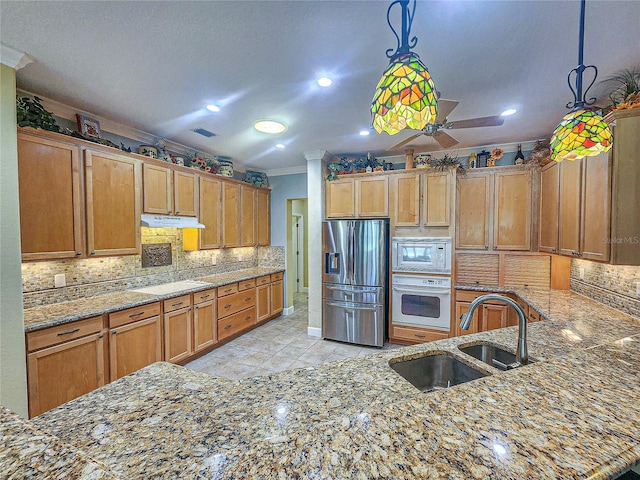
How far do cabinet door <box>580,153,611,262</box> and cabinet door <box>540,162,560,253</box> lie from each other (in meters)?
0.56

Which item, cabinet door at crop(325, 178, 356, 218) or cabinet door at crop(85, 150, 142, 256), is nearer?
cabinet door at crop(85, 150, 142, 256)

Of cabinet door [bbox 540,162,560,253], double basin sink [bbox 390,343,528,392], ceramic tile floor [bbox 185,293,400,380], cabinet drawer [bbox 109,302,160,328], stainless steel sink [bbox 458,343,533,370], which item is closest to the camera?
double basin sink [bbox 390,343,528,392]

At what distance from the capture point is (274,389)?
3.51 ft

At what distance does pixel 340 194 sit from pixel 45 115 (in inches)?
125

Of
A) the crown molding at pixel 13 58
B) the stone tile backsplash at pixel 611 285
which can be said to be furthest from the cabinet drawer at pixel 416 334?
the crown molding at pixel 13 58

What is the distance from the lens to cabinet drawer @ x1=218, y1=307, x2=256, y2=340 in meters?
3.76

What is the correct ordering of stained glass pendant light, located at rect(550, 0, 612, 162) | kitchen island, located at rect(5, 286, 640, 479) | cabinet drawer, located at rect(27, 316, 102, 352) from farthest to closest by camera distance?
cabinet drawer, located at rect(27, 316, 102, 352) < stained glass pendant light, located at rect(550, 0, 612, 162) < kitchen island, located at rect(5, 286, 640, 479)

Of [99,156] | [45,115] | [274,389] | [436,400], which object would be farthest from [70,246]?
[436,400]

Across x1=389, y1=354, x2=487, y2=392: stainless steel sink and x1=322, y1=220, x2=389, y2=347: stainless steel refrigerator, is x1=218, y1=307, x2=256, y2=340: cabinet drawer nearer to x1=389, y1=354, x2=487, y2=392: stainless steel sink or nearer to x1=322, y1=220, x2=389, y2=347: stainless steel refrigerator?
x1=322, y1=220, x2=389, y2=347: stainless steel refrigerator

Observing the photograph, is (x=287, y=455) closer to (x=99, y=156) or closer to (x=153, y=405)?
(x=153, y=405)

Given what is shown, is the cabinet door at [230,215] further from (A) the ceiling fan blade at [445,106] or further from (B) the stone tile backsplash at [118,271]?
(A) the ceiling fan blade at [445,106]

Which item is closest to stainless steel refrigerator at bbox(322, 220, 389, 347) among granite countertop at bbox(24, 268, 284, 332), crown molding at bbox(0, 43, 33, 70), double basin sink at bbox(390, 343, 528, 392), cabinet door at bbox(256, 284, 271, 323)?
cabinet door at bbox(256, 284, 271, 323)

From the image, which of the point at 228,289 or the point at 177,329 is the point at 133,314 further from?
the point at 228,289

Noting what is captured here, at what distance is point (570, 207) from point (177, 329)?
4.20 metres
